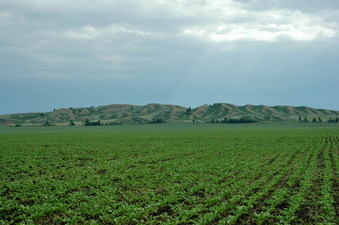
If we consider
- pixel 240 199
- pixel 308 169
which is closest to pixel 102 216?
pixel 240 199

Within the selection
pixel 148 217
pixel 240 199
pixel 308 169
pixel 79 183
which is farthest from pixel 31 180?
pixel 308 169

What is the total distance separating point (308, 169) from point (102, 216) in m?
16.6

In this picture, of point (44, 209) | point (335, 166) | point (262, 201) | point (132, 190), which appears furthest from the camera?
point (335, 166)

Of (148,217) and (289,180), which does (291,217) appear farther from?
(289,180)

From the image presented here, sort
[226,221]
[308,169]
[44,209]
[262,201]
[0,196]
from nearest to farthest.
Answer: [226,221] < [44,209] < [262,201] < [0,196] < [308,169]

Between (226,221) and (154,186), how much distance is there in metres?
6.46

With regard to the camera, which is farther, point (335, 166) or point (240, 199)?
point (335, 166)

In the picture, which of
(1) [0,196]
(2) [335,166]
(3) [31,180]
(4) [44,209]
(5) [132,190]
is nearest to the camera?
(4) [44,209]

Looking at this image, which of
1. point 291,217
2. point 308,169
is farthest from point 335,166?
point 291,217

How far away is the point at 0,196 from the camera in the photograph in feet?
46.5

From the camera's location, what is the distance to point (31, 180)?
18141 mm

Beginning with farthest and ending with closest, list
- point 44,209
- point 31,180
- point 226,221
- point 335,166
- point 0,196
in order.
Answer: point 335,166 → point 31,180 → point 0,196 → point 44,209 → point 226,221

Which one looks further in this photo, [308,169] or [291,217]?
[308,169]

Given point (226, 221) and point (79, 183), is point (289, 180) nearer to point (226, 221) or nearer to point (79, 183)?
point (226, 221)
